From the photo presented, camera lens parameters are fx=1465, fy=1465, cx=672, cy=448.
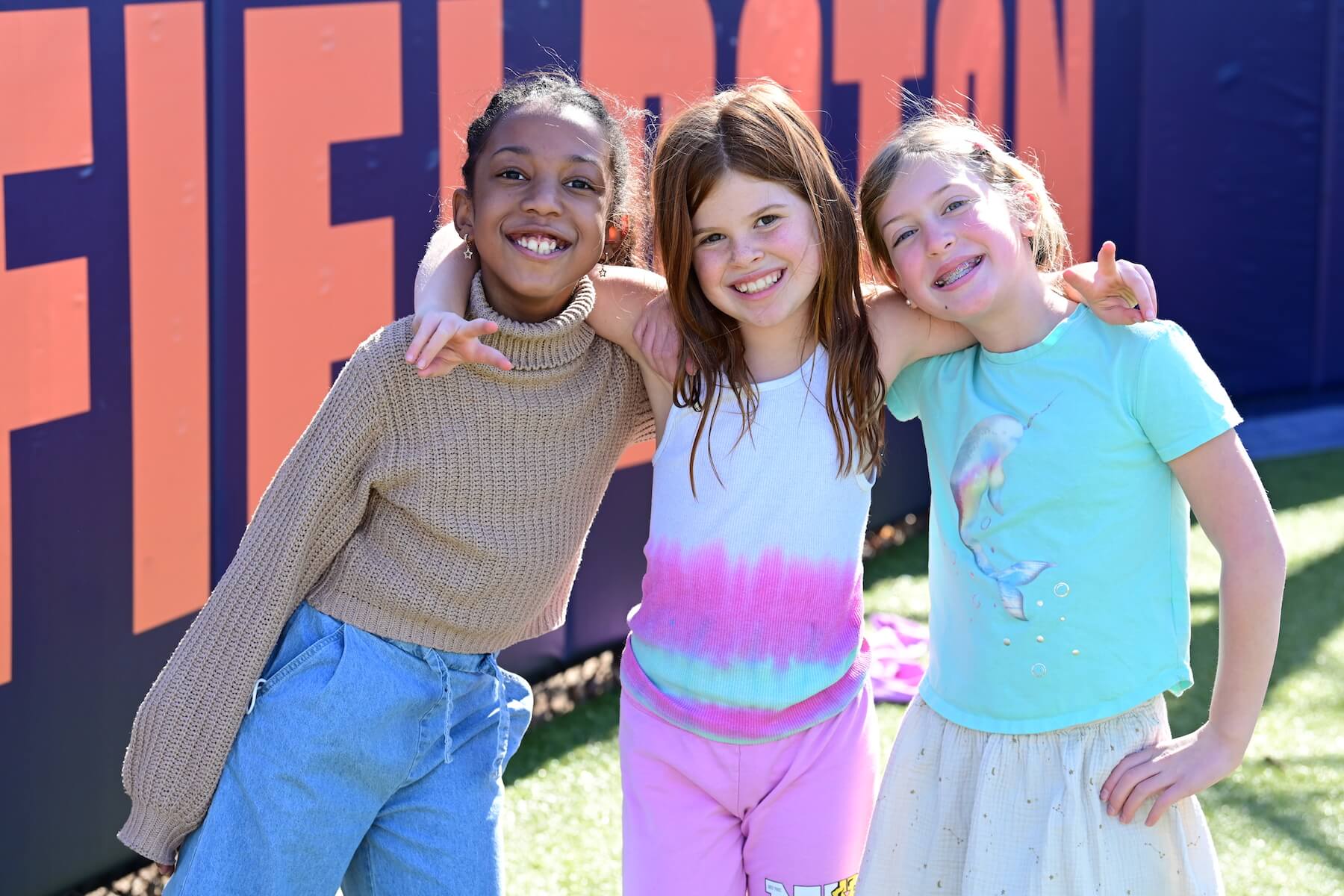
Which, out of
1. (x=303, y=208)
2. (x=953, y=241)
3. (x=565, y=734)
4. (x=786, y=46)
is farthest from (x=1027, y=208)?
(x=786, y=46)

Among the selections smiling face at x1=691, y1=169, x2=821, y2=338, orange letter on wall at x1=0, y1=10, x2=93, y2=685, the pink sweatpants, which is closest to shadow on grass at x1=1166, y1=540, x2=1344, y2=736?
the pink sweatpants

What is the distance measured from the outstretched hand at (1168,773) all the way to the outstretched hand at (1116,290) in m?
0.51

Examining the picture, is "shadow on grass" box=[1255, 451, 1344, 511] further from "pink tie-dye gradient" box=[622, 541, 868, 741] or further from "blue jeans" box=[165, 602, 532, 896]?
"blue jeans" box=[165, 602, 532, 896]

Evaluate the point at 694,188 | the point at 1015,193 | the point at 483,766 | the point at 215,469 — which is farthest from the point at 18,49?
the point at 1015,193

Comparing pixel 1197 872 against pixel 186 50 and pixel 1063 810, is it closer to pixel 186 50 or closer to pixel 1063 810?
pixel 1063 810

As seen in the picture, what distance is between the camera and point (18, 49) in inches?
92.9

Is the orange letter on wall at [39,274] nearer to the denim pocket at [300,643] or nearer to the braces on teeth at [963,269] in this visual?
the denim pocket at [300,643]

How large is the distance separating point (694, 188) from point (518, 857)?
60.1 inches

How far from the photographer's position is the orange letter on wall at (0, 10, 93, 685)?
237cm

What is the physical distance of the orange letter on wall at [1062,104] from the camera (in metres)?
5.50

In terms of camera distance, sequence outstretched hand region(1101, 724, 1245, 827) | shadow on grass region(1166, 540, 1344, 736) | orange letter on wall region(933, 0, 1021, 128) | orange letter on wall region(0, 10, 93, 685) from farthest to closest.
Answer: orange letter on wall region(933, 0, 1021, 128)
shadow on grass region(1166, 540, 1344, 736)
orange letter on wall region(0, 10, 93, 685)
outstretched hand region(1101, 724, 1245, 827)

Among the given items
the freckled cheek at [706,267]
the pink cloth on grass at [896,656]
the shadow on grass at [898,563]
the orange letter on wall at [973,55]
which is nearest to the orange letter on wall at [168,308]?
the freckled cheek at [706,267]

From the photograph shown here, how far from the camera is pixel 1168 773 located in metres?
1.73

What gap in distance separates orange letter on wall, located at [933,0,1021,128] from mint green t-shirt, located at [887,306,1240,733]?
10.5ft
